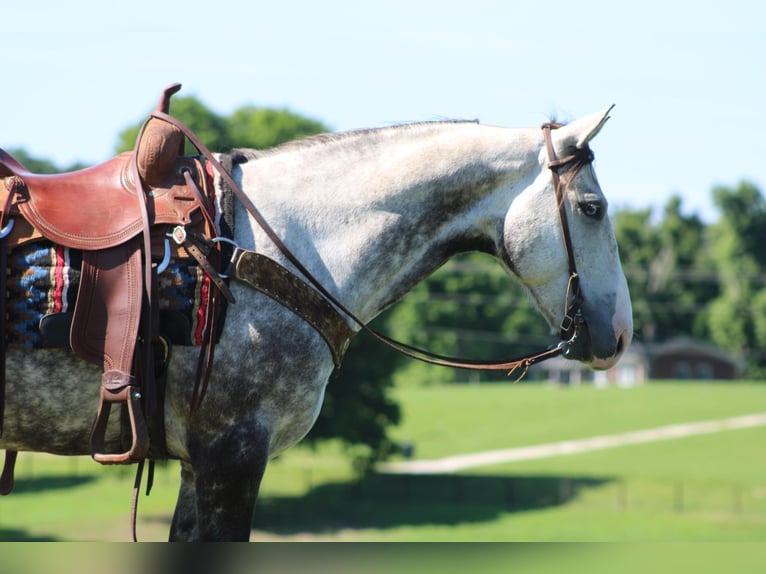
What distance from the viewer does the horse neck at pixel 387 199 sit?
4.42 metres

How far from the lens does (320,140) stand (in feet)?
15.3

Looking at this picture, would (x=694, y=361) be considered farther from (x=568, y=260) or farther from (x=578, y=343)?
(x=568, y=260)

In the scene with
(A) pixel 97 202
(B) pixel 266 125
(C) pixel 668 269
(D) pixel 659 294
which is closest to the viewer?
(A) pixel 97 202

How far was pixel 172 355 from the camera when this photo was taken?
412 cm

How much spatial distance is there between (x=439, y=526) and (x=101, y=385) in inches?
1782

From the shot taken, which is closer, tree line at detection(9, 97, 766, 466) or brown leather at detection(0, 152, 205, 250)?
brown leather at detection(0, 152, 205, 250)

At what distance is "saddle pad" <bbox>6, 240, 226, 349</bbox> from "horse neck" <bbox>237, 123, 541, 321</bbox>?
0.50m

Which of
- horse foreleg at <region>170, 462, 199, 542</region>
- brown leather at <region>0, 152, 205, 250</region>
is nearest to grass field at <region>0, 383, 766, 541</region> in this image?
horse foreleg at <region>170, 462, 199, 542</region>

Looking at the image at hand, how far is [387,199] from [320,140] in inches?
18.0

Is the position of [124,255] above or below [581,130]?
below

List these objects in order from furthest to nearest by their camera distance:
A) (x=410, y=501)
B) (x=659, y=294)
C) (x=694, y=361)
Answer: (x=694, y=361) → (x=659, y=294) → (x=410, y=501)

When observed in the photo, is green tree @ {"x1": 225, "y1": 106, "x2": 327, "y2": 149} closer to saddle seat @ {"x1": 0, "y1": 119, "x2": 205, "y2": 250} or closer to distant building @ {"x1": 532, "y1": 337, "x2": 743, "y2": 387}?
saddle seat @ {"x1": 0, "y1": 119, "x2": 205, "y2": 250}

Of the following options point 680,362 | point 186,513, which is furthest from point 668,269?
point 186,513

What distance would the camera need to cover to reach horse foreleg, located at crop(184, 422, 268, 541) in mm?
4031
